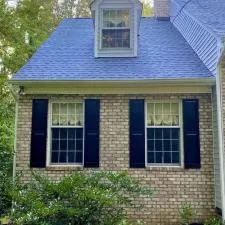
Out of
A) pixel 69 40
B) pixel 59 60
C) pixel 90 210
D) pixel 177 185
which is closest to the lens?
pixel 90 210

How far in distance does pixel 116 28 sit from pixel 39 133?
12.5 ft

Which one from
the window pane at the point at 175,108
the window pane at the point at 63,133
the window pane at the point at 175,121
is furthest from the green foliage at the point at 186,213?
the window pane at the point at 63,133

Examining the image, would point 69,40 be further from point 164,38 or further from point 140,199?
point 140,199

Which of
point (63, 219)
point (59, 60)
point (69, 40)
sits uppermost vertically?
point (69, 40)

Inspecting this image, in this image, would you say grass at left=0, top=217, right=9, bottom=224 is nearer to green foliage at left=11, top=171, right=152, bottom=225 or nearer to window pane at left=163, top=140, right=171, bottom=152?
green foliage at left=11, top=171, right=152, bottom=225

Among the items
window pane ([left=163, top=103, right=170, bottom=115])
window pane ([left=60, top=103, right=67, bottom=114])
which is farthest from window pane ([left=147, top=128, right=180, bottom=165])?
window pane ([left=60, top=103, right=67, bottom=114])

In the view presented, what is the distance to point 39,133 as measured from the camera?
29.5 feet

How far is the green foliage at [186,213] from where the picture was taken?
8258 millimetres

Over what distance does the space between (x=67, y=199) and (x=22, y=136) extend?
2.40 meters

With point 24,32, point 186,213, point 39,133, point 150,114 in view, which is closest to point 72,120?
point 39,133

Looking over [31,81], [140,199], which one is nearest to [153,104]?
[140,199]

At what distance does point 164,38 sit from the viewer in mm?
11664

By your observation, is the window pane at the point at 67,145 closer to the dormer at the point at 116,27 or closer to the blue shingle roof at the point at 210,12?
the dormer at the point at 116,27

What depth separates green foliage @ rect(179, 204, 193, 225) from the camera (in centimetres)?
826
